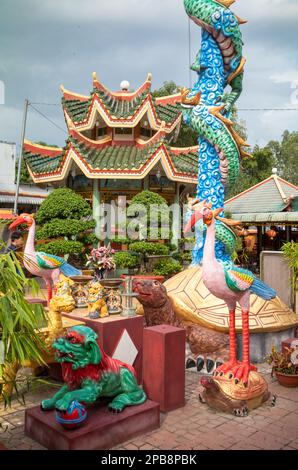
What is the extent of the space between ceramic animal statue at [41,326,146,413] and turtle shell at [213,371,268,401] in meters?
1.05

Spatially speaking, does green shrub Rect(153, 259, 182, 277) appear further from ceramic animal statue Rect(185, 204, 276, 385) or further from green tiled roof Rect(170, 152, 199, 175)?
ceramic animal statue Rect(185, 204, 276, 385)

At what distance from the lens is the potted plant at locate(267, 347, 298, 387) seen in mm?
5855

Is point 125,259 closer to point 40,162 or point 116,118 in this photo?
point 116,118

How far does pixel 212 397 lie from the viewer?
16.8 ft

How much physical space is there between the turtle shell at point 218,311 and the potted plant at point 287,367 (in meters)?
0.73

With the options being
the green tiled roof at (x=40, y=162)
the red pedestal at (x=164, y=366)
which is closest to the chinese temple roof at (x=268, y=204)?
the green tiled roof at (x=40, y=162)

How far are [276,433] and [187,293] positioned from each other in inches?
115

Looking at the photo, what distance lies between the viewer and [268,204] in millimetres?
17734

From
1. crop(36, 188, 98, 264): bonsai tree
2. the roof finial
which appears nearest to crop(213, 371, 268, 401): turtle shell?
crop(36, 188, 98, 264): bonsai tree

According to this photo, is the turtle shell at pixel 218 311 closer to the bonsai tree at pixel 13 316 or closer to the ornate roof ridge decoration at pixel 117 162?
the bonsai tree at pixel 13 316

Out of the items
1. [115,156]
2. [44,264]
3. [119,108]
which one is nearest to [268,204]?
[115,156]

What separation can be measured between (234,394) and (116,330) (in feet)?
5.16

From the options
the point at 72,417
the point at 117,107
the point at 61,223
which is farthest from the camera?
the point at 117,107
